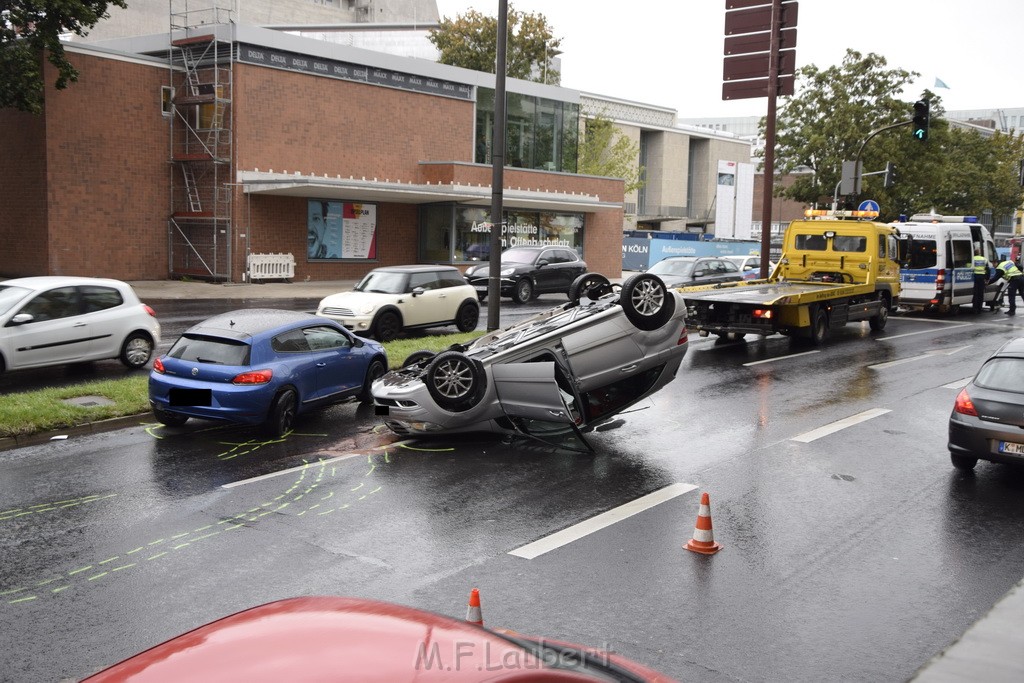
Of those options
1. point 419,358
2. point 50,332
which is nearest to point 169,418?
point 419,358

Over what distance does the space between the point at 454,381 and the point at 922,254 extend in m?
20.3

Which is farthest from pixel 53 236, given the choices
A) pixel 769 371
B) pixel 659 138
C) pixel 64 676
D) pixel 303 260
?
pixel 659 138

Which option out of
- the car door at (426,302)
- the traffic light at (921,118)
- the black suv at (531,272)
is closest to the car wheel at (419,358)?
the car door at (426,302)

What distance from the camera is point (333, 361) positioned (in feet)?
40.0

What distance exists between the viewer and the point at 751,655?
5773mm

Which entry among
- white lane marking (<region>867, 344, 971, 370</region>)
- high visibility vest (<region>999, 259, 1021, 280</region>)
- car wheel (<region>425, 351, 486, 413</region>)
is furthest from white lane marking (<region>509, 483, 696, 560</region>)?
high visibility vest (<region>999, 259, 1021, 280</region>)

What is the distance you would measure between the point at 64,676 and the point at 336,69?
32.0 meters

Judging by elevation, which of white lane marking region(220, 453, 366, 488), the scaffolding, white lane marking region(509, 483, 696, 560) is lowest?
white lane marking region(220, 453, 366, 488)

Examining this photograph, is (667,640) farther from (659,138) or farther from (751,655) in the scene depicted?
(659,138)

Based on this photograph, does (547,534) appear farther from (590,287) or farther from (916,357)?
(916,357)

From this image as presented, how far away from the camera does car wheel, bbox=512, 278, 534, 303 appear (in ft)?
92.2

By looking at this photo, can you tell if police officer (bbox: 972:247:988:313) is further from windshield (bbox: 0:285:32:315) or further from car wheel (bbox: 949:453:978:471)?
windshield (bbox: 0:285:32:315)

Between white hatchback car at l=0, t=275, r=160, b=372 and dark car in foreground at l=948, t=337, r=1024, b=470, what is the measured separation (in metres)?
12.1

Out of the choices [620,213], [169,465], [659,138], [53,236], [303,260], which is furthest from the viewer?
[659,138]
